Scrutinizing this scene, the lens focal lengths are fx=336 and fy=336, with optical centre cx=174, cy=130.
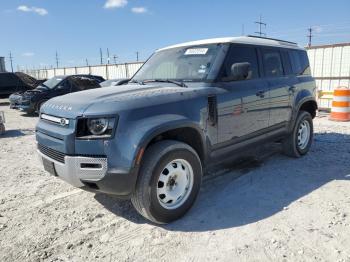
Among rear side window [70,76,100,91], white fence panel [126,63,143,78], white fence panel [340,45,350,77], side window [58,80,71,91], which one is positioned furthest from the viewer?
white fence panel [126,63,143,78]

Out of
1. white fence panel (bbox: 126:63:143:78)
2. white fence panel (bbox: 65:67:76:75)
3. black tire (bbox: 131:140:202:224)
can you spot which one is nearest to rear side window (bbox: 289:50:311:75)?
black tire (bbox: 131:140:202:224)

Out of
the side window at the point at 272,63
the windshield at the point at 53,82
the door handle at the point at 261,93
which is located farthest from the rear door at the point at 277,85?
the windshield at the point at 53,82

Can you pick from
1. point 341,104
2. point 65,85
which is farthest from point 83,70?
point 341,104

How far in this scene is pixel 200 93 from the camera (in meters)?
4.08

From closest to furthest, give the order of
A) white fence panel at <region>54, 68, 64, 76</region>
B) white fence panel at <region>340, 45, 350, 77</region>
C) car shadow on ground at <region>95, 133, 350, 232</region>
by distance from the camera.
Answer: car shadow on ground at <region>95, 133, 350, 232</region>
white fence panel at <region>340, 45, 350, 77</region>
white fence panel at <region>54, 68, 64, 76</region>

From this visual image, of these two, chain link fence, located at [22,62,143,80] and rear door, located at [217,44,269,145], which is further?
chain link fence, located at [22,62,143,80]

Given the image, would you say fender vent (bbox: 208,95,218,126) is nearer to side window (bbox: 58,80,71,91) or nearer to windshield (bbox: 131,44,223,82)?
windshield (bbox: 131,44,223,82)

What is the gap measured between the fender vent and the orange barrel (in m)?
6.95

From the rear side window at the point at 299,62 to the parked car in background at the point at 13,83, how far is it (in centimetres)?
1654

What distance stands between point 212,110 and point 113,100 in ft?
4.33

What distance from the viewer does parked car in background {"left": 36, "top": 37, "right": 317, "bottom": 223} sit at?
333 cm

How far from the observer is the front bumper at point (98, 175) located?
3309mm

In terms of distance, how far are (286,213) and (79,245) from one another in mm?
2345

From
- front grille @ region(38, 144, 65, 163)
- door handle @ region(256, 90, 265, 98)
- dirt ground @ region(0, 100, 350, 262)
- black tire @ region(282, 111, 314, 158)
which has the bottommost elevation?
dirt ground @ region(0, 100, 350, 262)
